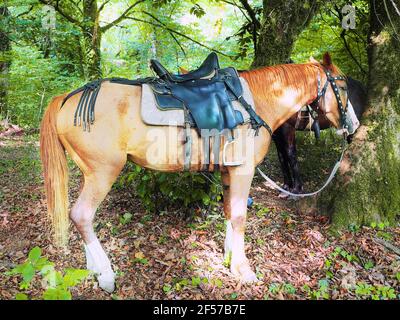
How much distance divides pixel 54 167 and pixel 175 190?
161 cm

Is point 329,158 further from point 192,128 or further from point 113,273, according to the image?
point 113,273

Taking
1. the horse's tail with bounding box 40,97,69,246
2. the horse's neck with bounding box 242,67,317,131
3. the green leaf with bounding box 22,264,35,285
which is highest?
the horse's neck with bounding box 242,67,317,131

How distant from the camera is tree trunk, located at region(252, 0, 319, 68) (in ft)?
A: 16.3

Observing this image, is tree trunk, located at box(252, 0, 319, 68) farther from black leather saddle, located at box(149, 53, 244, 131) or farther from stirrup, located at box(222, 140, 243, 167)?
stirrup, located at box(222, 140, 243, 167)

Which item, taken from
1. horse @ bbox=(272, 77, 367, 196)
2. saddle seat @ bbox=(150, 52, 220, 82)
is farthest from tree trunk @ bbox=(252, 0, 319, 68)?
saddle seat @ bbox=(150, 52, 220, 82)

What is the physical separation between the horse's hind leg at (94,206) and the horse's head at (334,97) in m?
2.26

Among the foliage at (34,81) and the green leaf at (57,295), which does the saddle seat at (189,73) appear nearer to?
the green leaf at (57,295)

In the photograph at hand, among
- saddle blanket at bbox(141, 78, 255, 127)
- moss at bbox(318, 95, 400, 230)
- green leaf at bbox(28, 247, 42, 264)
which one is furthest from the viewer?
moss at bbox(318, 95, 400, 230)

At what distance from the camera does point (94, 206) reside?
9.96 feet

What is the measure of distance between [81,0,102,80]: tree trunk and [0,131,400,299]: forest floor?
4871mm

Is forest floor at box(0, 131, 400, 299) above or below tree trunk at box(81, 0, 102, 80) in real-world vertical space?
below

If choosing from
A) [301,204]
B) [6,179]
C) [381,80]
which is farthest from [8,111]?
[381,80]

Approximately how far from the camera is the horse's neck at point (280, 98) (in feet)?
11.1

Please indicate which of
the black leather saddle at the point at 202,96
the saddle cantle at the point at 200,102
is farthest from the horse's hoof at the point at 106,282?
the black leather saddle at the point at 202,96
